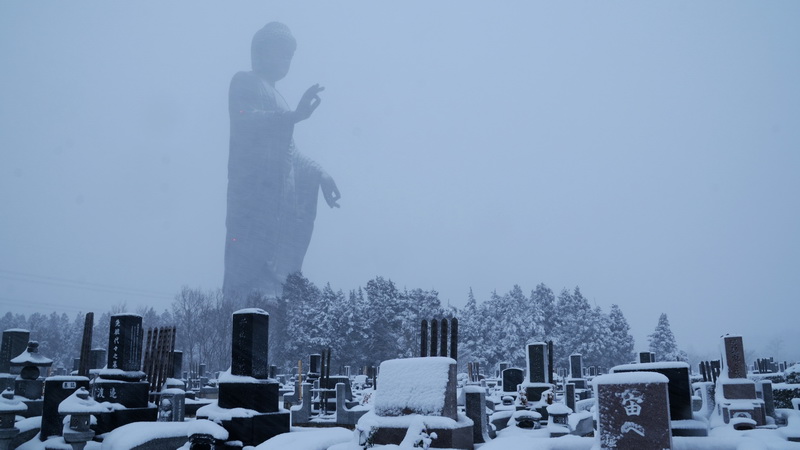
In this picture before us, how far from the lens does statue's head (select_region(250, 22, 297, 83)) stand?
125688 millimetres

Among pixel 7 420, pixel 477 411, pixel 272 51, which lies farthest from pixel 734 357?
pixel 272 51

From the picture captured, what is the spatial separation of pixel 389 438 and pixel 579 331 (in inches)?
2517

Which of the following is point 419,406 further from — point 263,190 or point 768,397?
point 263,190

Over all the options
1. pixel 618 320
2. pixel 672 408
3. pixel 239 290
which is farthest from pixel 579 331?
pixel 239 290

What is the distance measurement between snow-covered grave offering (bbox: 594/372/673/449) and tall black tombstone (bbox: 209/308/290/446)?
21.1 feet

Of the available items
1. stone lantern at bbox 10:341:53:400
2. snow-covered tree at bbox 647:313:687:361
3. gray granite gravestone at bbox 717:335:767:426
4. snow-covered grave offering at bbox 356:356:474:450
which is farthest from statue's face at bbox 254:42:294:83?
snow-covered grave offering at bbox 356:356:474:450

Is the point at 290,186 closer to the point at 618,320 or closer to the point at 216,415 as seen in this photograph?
the point at 618,320

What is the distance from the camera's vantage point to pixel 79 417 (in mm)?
11172

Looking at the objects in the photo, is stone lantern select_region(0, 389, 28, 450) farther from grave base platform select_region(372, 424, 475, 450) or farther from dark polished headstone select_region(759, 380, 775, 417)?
dark polished headstone select_region(759, 380, 775, 417)

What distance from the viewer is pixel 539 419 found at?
16297 millimetres

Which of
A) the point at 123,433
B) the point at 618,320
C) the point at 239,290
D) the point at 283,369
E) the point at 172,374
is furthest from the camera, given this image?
the point at 239,290

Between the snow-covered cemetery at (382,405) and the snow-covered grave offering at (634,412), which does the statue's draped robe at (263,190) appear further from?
the snow-covered grave offering at (634,412)

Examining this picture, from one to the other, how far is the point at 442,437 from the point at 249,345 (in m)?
4.71

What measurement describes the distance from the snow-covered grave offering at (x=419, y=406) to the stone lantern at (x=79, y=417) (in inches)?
221
